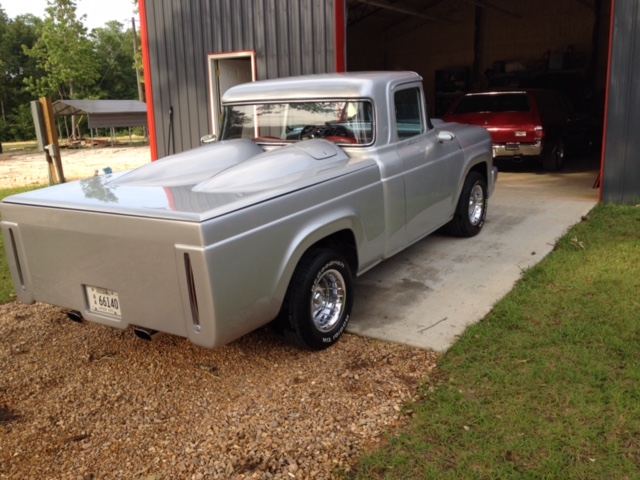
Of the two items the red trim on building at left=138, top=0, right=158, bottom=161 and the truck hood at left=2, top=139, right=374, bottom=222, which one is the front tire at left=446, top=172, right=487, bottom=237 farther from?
the red trim on building at left=138, top=0, right=158, bottom=161

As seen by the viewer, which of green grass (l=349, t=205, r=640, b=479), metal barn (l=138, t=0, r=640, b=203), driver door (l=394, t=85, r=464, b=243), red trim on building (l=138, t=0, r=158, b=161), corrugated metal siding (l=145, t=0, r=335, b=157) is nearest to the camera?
green grass (l=349, t=205, r=640, b=479)

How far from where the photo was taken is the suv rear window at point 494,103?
39.4 ft

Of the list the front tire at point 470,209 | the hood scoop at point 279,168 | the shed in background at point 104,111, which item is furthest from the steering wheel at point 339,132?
the shed in background at point 104,111

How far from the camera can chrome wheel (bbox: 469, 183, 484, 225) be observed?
22.8 feet

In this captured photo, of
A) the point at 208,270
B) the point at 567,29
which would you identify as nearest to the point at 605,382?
the point at 208,270

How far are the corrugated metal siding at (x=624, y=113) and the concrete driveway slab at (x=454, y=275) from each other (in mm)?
449

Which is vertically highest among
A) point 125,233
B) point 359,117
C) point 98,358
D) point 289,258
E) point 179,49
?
point 179,49

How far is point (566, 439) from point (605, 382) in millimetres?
698

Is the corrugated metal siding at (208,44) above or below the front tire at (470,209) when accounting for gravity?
above

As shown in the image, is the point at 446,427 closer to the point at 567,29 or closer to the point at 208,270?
the point at 208,270

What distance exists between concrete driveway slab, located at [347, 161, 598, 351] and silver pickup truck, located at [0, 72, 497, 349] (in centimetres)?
44

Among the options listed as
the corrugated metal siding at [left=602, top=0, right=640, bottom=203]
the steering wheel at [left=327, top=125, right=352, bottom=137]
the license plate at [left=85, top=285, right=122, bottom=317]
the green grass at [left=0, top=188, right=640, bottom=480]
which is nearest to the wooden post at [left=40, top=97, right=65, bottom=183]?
the steering wheel at [left=327, top=125, right=352, bottom=137]

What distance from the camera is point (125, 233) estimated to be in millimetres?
3508

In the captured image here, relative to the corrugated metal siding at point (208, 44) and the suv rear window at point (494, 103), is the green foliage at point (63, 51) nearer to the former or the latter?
the corrugated metal siding at point (208, 44)
